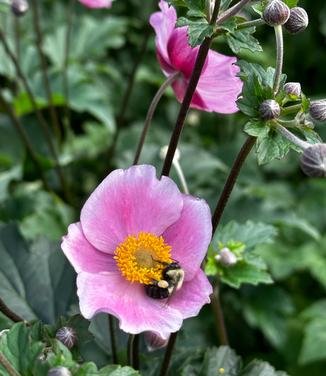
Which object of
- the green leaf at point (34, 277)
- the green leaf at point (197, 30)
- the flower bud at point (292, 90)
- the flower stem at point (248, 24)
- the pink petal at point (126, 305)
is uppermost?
the green leaf at point (197, 30)

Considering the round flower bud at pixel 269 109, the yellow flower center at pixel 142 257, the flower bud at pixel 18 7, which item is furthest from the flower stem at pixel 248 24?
the flower bud at pixel 18 7

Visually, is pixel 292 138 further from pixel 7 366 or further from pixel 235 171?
pixel 7 366

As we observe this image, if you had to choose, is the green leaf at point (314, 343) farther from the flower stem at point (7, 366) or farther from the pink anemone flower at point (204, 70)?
the flower stem at point (7, 366)

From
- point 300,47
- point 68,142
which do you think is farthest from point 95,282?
point 300,47

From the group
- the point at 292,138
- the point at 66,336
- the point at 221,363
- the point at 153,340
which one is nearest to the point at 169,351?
the point at 153,340

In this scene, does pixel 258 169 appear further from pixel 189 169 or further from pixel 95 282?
pixel 95 282

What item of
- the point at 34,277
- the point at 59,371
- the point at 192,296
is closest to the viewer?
the point at 59,371

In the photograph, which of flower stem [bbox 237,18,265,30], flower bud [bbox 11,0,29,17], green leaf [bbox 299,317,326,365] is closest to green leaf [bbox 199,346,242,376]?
flower stem [bbox 237,18,265,30]
